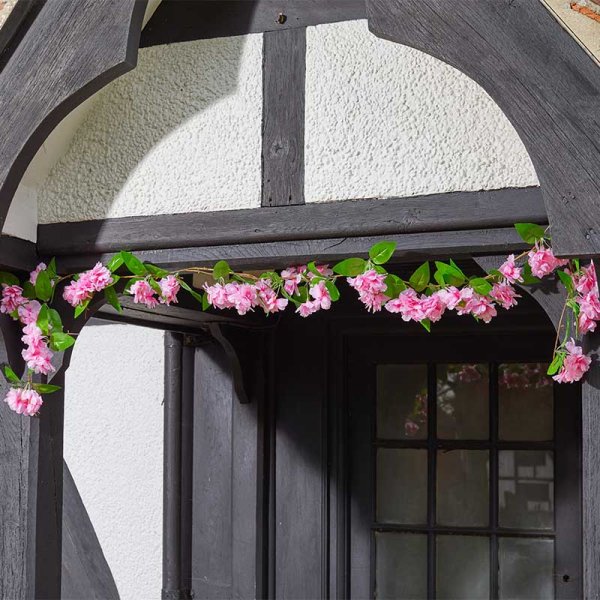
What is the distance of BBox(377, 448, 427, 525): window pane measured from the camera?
13.6ft

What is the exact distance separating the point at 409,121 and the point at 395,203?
0.22m

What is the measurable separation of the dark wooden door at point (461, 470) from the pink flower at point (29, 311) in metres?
1.69

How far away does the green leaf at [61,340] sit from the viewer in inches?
112

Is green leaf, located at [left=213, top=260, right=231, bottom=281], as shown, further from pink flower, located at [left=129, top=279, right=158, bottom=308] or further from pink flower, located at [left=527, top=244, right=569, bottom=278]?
pink flower, located at [left=527, top=244, right=569, bottom=278]

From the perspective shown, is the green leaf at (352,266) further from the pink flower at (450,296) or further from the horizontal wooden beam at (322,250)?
the pink flower at (450,296)

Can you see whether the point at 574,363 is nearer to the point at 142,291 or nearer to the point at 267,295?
the point at 267,295

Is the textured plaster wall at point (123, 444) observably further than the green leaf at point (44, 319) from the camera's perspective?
Yes

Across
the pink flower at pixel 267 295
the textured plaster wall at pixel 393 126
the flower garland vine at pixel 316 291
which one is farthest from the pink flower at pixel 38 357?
the textured plaster wall at pixel 393 126

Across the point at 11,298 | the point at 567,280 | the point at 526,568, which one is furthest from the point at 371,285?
→ the point at 526,568

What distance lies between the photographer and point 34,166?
9.48 feet

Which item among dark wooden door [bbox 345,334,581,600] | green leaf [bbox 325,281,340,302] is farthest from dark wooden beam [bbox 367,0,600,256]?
dark wooden door [bbox 345,334,581,600]

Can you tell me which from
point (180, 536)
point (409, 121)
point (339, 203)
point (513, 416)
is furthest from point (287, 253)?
point (180, 536)

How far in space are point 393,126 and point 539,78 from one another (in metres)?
0.42

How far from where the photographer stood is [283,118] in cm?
268
